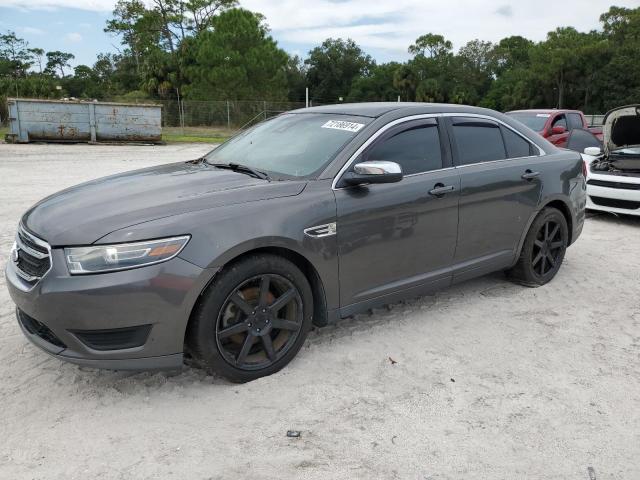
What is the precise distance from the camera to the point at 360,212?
11.6 feet

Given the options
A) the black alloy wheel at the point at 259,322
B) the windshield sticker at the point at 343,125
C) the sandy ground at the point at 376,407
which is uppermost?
the windshield sticker at the point at 343,125

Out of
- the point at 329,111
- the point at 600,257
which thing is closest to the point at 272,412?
the point at 329,111

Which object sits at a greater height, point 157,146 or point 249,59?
point 249,59

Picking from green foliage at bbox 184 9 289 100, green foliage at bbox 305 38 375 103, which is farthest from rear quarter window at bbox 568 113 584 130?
green foliage at bbox 305 38 375 103

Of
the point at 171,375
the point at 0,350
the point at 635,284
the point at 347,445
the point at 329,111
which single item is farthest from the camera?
the point at 635,284

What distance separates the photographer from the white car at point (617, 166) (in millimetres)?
7816

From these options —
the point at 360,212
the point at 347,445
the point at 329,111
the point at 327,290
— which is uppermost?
the point at 329,111

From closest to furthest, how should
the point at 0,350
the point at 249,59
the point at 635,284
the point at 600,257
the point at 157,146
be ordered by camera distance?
the point at 0,350
the point at 635,284
the point at 600,257
the point at 157,146
the point at 249,59

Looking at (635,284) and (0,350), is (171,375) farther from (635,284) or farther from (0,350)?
(635,284)

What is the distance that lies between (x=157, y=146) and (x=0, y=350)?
19604 mm

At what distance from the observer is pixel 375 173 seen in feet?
11.1

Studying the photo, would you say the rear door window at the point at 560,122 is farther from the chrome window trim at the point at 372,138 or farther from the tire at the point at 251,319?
the tire at the point at 251,319

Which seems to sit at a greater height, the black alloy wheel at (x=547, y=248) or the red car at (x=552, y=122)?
the red car at (x=552, y=122)

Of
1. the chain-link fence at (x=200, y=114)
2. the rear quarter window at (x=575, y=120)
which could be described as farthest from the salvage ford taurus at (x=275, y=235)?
the chain-link fence at (x=200, y=114)
